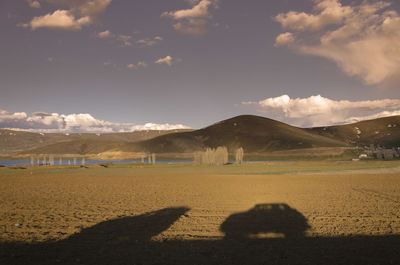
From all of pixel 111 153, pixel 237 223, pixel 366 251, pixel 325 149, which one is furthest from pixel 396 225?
pixel 111 153

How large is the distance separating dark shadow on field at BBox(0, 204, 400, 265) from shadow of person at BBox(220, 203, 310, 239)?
39 mm

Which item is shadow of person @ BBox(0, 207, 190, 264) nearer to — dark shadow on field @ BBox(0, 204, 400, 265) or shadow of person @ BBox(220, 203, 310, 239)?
dark shadow on field @ BBox(0, 204, 400, 265)

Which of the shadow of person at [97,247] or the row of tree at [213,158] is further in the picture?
the row of tree at [213,158]

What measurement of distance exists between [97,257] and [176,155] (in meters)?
171

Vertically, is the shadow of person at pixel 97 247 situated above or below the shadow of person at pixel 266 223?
above

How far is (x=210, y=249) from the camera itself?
403 inches

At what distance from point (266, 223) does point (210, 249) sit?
4932 millimetres

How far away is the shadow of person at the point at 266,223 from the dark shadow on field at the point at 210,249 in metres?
0.04

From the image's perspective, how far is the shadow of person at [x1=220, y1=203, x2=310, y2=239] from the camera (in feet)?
40.7

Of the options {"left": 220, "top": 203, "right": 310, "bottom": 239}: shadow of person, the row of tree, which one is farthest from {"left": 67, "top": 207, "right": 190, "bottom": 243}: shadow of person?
the row of tree

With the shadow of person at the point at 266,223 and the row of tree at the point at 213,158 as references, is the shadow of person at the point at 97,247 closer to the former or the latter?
the shadow of person at the point at 266,223

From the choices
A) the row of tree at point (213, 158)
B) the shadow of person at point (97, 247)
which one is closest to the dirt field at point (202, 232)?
the shadow of person at point (97, 247)

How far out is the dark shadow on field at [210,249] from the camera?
910cm

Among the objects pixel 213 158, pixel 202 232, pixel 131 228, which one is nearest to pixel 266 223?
pixel 202 232
